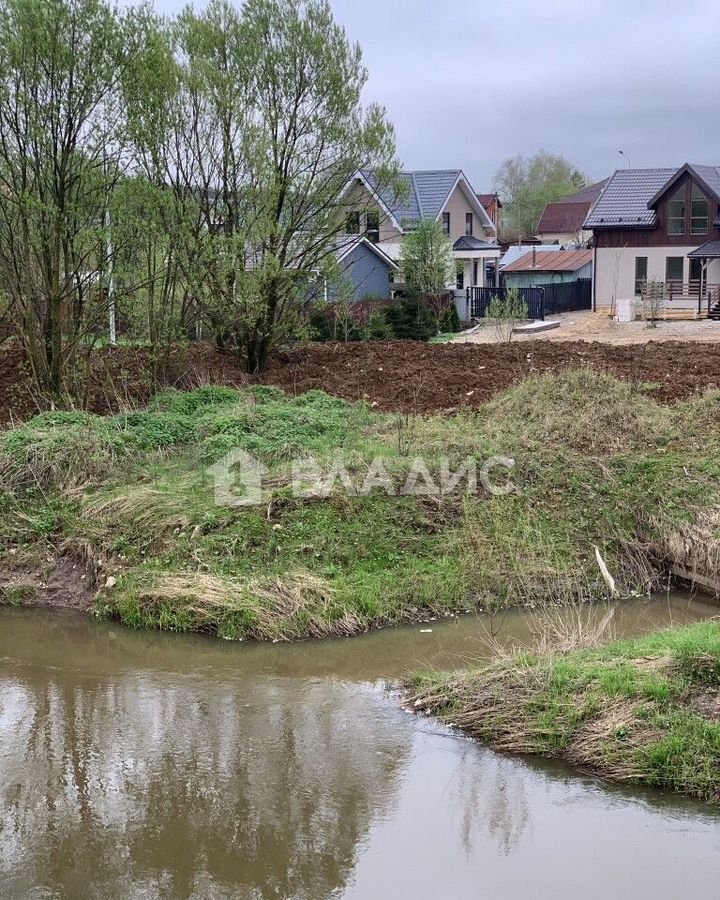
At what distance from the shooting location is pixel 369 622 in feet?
34.9

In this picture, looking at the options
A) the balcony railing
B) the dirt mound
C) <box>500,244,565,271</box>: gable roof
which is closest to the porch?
the balcony railing

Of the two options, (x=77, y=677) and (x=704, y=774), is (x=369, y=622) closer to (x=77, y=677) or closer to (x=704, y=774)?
(x=77, y=677)

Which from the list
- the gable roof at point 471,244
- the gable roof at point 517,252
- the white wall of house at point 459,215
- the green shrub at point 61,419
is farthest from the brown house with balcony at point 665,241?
the green shrub at point 61,419

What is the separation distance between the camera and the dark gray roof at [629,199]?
39.7m

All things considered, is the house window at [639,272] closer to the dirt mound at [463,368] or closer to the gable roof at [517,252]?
the gable roof at [517,252]

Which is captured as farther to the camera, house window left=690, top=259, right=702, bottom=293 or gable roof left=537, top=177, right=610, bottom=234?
gable roof left=537, top=177, right=610, bottom=234

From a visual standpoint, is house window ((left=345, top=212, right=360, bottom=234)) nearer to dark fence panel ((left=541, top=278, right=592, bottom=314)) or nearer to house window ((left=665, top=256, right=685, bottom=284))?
dark fence panel ((left=541, top=278, right=592, bottom=314))

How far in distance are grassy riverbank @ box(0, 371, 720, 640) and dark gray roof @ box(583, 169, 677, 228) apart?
27085 mm

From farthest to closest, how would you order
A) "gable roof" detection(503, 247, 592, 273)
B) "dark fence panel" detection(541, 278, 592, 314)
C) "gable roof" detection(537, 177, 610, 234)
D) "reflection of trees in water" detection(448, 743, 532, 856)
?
"gable roof" detection(537, 177, 610, 234) → "gable roof" detection(503, 247, 592, 273) → "dark fence panel" detection(541, 278, 592, 314) → "reflection of trees in water" detection(448, 743, 532, 856)

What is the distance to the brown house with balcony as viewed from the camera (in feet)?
127

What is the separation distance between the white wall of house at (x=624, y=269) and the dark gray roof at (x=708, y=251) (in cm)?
146

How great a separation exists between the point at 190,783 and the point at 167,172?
472 inches

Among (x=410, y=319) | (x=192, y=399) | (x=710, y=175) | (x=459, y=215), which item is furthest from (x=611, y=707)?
(x=459, y=215)

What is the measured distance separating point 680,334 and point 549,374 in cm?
1557
